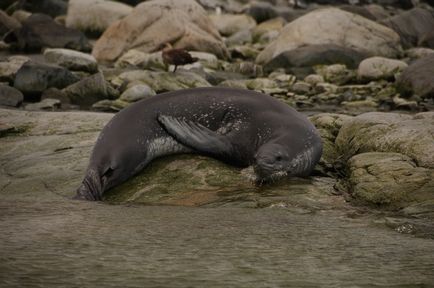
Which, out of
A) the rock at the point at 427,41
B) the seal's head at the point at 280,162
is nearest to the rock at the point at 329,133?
the seal's head at the point at 280,162

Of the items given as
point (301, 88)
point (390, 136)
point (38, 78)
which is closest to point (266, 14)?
point (301, 88)

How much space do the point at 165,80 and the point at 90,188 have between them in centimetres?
914

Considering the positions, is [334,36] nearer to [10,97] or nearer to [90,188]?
[10,97]

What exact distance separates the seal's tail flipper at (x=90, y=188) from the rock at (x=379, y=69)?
482 inches

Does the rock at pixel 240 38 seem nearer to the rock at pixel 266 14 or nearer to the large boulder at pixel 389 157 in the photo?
the rock at pixel 266 14

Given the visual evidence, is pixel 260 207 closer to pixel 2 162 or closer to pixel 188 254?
pixel 188 254

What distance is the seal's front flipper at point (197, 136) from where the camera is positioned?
237 inches

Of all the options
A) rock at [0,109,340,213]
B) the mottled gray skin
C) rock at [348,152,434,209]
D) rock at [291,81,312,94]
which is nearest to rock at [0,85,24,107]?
rock at [0,109,340,213]

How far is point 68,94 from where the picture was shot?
13953 millimetres

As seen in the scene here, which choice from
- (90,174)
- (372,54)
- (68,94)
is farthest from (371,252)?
(372,54)

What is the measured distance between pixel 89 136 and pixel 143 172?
1495 millimetres

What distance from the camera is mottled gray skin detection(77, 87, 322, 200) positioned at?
5.69 metres

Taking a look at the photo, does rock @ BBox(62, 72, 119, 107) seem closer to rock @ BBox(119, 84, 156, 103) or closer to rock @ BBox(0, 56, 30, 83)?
rock @ BBox(119, 84, 156, 103)

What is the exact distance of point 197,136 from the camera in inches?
239
